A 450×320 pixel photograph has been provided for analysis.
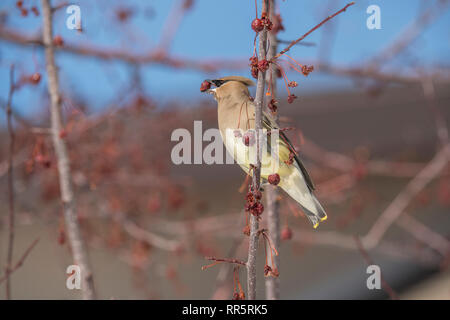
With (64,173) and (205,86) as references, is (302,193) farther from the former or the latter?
(64,173)

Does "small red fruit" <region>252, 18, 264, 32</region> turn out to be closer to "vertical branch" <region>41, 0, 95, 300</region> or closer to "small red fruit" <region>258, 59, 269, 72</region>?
"small red fruit" <region>258, 59, 269, 72</region>

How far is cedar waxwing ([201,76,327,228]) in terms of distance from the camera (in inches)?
16.3

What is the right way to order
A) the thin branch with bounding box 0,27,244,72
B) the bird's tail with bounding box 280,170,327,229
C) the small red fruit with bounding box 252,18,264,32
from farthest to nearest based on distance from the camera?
the thin branch with bounding box 0,27,244,72
the bird's tail with bounding box 280,170,327,229
the small red fruit with bounding box 252,18,264,32

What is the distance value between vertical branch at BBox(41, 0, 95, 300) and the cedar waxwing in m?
0.34

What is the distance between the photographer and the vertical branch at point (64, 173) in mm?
669

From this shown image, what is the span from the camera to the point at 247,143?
38cm

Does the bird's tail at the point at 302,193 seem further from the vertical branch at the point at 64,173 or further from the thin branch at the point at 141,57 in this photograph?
the thin branch at the point at 141,57

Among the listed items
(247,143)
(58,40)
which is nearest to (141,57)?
(58,40)

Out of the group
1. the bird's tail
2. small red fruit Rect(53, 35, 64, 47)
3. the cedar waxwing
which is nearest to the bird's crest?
the cedar waxwing
